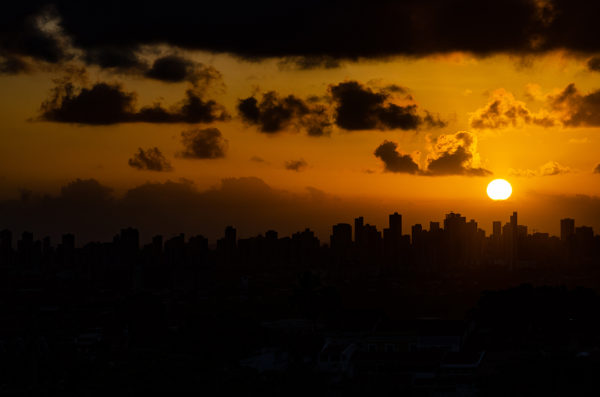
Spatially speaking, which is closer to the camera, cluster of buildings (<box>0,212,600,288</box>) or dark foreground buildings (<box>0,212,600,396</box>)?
dark foreground buildings (<box>0,212,600,396</box>)

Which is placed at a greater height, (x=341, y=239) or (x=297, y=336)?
A: (x=341, y=239)

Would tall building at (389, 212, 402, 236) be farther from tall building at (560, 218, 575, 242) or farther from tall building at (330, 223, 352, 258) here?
tall building at (560, 218, 575, 242)

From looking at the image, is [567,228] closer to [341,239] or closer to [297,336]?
[341,239]

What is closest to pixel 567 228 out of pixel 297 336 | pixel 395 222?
pixel 395 222

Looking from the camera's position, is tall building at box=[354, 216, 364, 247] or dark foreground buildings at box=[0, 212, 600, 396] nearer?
dark foreground buildings at box=[0, 212, 600, 396]

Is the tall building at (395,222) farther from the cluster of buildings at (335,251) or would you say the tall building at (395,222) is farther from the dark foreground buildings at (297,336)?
the dark foreground buildings at (297,336)

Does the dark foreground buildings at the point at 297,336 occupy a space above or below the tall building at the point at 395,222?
below

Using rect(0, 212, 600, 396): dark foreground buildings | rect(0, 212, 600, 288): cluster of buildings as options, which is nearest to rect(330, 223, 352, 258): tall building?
rect(0, 212, 600, 288): cluster of buildings

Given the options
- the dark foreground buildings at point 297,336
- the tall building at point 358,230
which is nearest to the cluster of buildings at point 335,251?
the tall building at point 358,230

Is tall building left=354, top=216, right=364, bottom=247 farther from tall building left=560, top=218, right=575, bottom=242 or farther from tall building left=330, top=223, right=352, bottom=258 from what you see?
tall building left=560, top=218, right=575, bottom=242

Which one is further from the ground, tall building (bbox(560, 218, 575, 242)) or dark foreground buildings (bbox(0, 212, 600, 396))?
tall building (bbox(560, 218, 575, 242))

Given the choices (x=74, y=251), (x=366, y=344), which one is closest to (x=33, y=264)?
(x=74, y=251)

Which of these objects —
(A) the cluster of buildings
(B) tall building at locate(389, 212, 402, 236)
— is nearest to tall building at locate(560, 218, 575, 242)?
(A) the cluster of buildings

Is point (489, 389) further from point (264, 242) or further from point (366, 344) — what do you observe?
point (264, 242)
